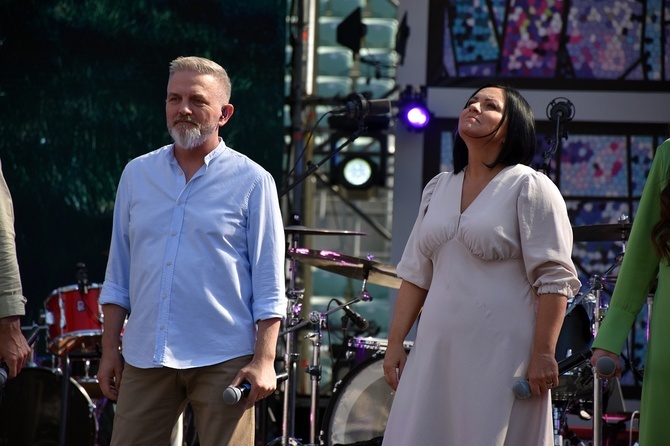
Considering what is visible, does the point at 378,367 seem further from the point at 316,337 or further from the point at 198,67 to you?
the point at 198,67

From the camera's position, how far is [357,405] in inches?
221

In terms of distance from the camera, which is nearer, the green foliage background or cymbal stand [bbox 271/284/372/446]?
cymbal stand [bbox 271/284/372/446]

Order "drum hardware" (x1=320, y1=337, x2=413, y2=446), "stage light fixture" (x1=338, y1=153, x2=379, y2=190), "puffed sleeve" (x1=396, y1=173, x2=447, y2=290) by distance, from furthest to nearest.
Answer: "stage light fixture" (x1=338, y1=153, x2=379, y2=190) < "drum hardware" (x1=320, y1=337, x2=413, y2=446) < "puffed sleeve" (x1=396, y1=173, x2=447, y2=290)

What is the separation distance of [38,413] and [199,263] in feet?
11.4

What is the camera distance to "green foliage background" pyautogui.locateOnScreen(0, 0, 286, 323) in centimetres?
690

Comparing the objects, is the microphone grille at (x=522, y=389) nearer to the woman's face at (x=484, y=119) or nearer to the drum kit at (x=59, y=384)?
the woman's face at (x=484, y=119)

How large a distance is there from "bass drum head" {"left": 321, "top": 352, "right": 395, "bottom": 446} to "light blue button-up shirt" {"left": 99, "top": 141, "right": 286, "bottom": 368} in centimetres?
280

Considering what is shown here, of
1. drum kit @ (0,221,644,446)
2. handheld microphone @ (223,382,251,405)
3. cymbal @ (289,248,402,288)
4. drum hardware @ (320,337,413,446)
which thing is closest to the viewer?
handheld microphone @ (223,382,251,405)

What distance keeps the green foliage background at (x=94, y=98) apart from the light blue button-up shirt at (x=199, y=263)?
398 centimetres

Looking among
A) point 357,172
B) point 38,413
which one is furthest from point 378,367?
point 357,172

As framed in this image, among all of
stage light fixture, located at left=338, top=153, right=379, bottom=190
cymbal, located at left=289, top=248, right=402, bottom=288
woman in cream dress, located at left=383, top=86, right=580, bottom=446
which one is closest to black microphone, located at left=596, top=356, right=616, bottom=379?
woman in cream dress, located at left=383, top=86, right=580, bottom=446

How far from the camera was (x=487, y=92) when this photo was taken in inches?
112

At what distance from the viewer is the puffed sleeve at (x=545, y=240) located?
2623 millimetres

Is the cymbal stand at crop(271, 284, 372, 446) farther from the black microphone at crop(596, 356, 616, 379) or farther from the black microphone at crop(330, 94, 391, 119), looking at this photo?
the black microphone at crop(596, 356, 616, 379)
